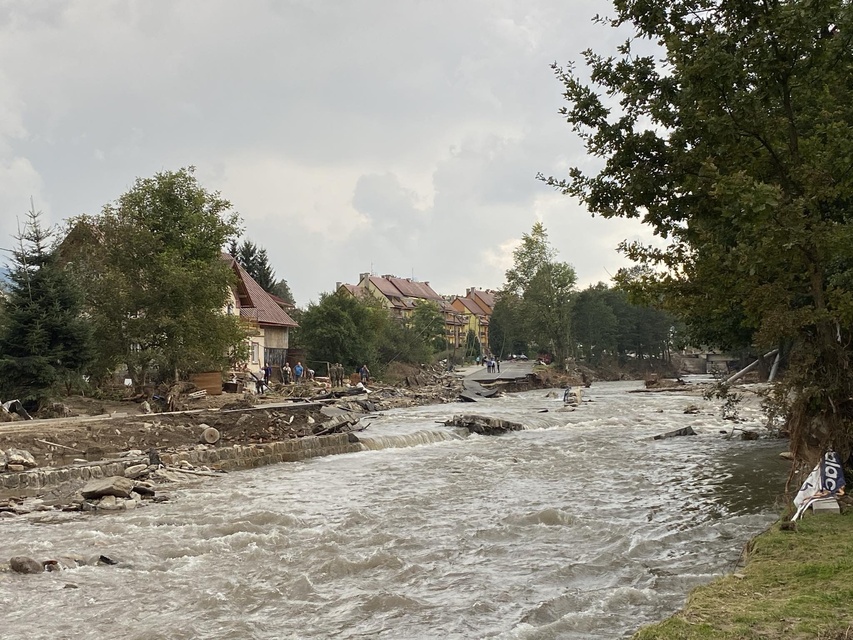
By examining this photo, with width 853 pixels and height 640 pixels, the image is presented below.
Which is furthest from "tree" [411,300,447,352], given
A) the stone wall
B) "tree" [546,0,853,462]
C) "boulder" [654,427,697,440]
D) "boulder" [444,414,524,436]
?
"tree" [546,0,853,462]

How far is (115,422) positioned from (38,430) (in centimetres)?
223

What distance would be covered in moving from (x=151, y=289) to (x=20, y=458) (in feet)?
42.5

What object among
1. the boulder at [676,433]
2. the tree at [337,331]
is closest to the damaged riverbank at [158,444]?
the boulder at [676,433]

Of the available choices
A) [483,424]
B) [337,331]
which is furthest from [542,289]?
[483,424]

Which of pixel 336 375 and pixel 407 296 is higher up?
pixel 407 296

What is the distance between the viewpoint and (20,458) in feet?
52.3

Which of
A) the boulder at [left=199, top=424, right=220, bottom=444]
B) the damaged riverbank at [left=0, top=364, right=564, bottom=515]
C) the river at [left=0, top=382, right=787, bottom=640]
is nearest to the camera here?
the river at [left=0, top=382, right=787, bottom=640]

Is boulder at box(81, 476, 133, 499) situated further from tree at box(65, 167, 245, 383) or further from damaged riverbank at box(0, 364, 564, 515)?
tree at box(65, 167, 245, 383)

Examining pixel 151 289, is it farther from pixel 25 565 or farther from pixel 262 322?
pixel 25 565

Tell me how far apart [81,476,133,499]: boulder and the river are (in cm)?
105

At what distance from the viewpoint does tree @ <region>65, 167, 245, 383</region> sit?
2719 centimetres

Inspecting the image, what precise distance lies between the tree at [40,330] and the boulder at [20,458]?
18.3 ft

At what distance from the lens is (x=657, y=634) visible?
15.8ft

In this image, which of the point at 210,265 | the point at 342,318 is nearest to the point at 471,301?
the point at 342,318
